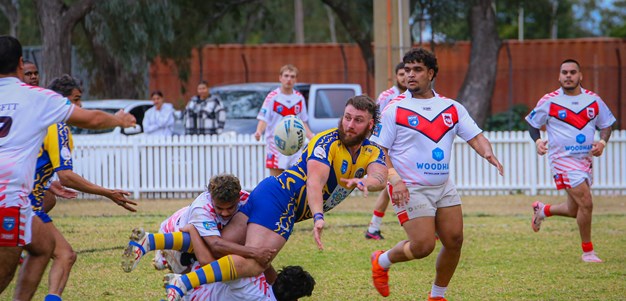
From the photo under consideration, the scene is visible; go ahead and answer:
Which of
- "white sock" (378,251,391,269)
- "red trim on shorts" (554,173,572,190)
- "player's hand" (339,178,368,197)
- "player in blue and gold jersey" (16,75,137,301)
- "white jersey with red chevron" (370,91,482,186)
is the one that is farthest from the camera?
"red trim on shorts" (554,173,572,190)

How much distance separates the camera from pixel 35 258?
6.65 m

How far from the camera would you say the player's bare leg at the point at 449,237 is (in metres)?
7.56

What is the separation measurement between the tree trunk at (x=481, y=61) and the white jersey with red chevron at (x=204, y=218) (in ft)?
59.2

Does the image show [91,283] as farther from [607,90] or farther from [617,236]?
[607,90]

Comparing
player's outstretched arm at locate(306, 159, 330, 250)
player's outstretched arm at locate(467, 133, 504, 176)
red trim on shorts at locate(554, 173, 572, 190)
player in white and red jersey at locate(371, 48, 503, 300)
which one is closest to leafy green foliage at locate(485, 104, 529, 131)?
red trim on shorts at locate(554, 173, 572, 190)

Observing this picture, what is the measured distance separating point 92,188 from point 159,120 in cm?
1151

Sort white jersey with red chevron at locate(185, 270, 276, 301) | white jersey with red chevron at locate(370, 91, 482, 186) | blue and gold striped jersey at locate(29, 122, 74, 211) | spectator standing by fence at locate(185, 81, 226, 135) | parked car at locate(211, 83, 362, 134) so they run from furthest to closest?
parked car at locate(211, 83, 362, 134) → spectator standing by fence at locate(185, 81, 226, 135) → white jersey with red chevron at locate(370, 91, 482, 186) → blue and gold striped jersey at locate(29, 122, 74, 211) → white jersey with red chevron at locate(185, 270, 276, 301)

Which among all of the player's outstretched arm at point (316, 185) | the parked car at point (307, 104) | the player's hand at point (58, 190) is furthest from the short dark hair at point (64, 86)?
the parked car at point (307, 104)

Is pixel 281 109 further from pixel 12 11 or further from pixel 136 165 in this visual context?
pixel 12 11

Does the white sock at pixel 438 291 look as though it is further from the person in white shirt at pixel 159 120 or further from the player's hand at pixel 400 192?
the person in white shirt at pixel 159 120

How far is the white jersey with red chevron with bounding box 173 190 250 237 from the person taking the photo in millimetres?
6910

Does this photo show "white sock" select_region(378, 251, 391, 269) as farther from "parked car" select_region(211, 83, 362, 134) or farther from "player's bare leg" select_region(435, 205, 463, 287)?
"parked car" select_region(211, 83, 362, 134)

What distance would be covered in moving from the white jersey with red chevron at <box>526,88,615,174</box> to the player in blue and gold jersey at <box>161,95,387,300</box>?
390 cm

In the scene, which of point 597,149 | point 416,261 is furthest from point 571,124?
point 416,261
